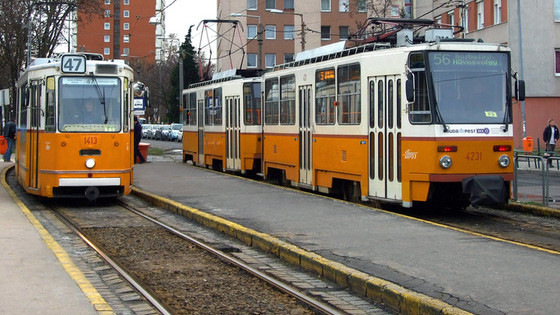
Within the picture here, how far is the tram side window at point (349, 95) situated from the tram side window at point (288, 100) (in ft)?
9.36

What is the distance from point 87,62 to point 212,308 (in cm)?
959

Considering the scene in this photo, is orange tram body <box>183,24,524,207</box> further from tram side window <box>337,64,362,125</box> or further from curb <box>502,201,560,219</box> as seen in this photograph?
curb <box>502,201,560,219</box>

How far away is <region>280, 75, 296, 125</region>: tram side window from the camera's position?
61.8 ft

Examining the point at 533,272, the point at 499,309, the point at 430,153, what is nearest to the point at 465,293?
the point at 499,309

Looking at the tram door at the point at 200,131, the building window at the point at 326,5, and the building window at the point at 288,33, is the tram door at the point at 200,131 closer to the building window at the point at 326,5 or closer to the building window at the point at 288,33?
the building window at the point at 288,33

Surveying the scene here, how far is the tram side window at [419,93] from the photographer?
13.4m

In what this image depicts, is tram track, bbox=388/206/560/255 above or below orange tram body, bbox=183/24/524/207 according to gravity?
below

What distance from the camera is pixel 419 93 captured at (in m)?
13.4

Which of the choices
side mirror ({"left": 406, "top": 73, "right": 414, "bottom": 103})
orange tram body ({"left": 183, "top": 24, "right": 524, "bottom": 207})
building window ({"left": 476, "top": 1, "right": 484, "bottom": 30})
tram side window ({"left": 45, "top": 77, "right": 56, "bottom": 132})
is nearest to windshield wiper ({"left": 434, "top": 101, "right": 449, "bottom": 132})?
orange tram body ({"left": 183, "top": 24, "right": 524, "bottom": 207})

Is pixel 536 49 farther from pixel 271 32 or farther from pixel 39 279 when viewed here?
pixel 39 279

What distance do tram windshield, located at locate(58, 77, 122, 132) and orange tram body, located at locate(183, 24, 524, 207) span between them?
4.42 meters

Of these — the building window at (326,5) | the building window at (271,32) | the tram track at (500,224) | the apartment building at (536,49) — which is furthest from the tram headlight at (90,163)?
the building window at (326,5)

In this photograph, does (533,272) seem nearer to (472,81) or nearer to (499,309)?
(499,309)

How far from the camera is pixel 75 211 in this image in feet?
51.9
